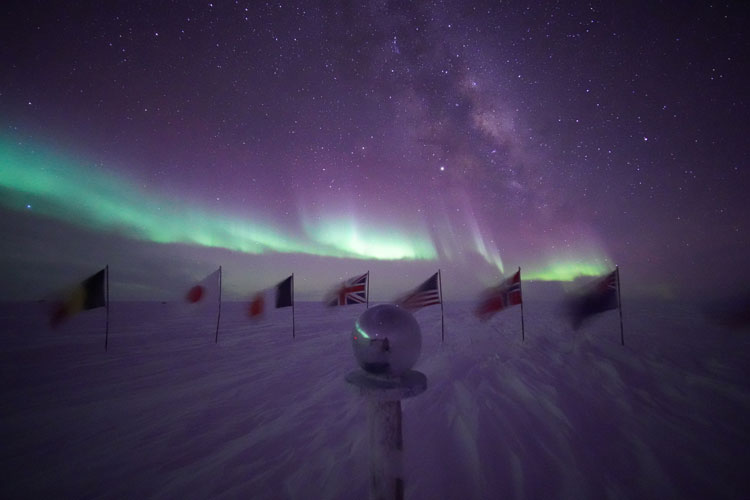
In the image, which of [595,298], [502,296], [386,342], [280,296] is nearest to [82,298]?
[280,296]

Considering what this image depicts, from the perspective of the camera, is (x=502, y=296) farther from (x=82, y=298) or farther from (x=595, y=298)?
(x=82, y=298)

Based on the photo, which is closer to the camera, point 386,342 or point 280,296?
point 386,342

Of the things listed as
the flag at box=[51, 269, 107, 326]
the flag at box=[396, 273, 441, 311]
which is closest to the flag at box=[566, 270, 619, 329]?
the flag at box=[396, 273, 441, 311]

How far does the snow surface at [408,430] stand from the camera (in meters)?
4.69

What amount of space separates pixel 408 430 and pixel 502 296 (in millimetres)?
8650

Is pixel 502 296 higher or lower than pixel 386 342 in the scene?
lower

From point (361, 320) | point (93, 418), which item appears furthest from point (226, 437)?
point (361, 320)

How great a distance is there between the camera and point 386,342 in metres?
2.51

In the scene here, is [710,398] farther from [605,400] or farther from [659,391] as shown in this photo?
[605,400]

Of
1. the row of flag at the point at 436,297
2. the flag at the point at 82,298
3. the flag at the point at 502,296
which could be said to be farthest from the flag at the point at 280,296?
the flag at the point at 502,296

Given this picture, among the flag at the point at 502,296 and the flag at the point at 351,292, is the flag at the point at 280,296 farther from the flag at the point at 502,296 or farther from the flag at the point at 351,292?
the flag at the point at 502,296

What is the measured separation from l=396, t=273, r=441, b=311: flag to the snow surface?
2253 millimetres

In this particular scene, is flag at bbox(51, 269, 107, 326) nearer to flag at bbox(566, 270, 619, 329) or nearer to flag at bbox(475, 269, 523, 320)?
flag at bbox(475, 269, 523, 320)

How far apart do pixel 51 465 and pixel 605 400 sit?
11.9 m
